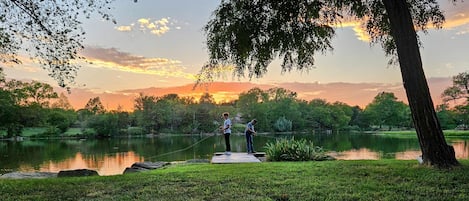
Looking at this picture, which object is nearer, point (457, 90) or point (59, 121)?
point (457, 90)

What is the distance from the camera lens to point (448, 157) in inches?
300

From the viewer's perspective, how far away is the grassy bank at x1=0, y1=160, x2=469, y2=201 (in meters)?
5.56

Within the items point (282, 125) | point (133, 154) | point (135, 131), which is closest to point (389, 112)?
point (282, 125)

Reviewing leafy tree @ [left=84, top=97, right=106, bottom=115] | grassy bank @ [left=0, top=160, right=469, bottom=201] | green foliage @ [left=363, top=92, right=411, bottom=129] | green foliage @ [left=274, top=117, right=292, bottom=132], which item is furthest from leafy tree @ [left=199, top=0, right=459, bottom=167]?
leafy tree @ [left=84, top=97, right=106, bottom=115]

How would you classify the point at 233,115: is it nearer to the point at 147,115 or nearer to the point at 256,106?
the point at 256,106

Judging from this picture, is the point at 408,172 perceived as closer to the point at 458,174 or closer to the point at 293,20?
the point at 458,174

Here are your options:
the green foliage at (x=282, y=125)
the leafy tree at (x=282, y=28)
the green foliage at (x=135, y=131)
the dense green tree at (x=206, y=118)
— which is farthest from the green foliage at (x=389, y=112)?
the leafy tree at (x=282, y=28)

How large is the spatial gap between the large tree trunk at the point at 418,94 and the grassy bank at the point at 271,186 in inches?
14.6

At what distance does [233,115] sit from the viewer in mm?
87312

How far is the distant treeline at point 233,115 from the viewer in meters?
73.3

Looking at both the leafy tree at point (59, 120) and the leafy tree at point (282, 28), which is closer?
the leafy tree at point (282, 28)

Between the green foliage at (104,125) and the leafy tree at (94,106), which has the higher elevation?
the leafy tree at (94,106)

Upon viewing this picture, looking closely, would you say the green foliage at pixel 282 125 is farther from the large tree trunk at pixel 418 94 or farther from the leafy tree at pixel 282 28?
the large tree trunk at pixel 418 94

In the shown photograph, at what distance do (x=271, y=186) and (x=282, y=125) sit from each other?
76.6m
